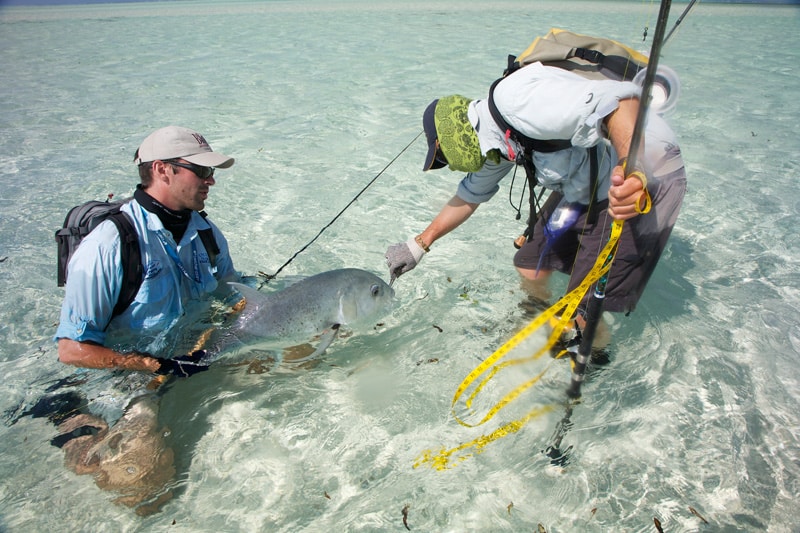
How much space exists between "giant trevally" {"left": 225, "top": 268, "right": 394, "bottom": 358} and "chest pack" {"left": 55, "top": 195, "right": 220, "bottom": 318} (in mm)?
623

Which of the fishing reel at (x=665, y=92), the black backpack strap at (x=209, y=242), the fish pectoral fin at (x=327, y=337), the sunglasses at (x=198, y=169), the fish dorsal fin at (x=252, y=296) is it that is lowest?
the fish pectoral fin at (x=327, y=337)

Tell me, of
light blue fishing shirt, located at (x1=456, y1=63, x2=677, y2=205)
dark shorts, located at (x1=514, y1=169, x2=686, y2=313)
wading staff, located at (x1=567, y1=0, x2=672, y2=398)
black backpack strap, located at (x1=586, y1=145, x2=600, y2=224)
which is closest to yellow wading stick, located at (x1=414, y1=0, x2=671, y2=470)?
wading staff, located at (x1=567, y1=0, x2=672, y2=398)

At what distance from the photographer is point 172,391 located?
3.77 meters

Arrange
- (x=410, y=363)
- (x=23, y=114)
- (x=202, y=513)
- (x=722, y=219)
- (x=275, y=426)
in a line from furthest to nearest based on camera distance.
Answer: (x=23, y=114) → (x=722, y=219) → (x=410, y=363) → (x=275, y=426) → (x=202, y=513)

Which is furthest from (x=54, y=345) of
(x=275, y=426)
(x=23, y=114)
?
(x=23, y=114)

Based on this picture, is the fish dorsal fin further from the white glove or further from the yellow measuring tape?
the yellow measuring tape

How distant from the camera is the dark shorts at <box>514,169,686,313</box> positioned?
3.31m

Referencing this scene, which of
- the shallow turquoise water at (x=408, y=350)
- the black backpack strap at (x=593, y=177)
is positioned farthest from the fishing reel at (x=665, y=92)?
the shallow turquoise water at (x=408, y=350)

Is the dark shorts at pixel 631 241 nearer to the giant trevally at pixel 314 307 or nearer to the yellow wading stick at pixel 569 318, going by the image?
the yellow wading stick at pixel 569 318

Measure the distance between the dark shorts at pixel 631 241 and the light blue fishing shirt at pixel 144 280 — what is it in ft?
9.24

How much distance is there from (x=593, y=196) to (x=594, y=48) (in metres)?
0.94

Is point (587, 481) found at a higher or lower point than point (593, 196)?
lower

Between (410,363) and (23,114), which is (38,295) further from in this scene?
(23,114)

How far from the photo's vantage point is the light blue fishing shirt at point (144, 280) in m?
3.17
